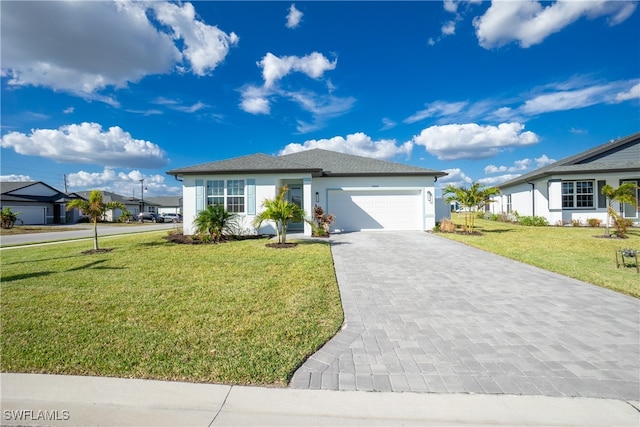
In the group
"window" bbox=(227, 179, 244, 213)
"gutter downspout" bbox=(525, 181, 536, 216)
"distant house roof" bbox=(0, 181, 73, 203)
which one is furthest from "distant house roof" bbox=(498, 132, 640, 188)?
"distant house roof" bbox=(0, 181, 73, 203)

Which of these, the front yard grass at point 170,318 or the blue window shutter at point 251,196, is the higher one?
the blue window shutter at point 251,196

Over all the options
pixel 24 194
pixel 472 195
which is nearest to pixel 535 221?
pixel 472 195

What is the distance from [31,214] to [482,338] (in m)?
43.9

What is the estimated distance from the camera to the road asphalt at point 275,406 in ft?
7.54

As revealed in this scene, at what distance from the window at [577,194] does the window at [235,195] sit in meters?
20.6

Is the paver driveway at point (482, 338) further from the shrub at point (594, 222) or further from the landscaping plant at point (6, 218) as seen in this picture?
the landscaping plant at point (6, 218)

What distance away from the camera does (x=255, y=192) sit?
13781 mm

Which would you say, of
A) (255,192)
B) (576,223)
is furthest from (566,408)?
(576,223)

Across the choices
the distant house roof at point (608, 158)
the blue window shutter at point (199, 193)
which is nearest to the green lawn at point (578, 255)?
the distant house roof at point (608, 158)

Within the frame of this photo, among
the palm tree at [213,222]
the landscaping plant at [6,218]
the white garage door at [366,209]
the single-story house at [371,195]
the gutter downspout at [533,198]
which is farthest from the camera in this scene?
the landscaping plant at [6,218]

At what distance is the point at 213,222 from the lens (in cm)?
1198

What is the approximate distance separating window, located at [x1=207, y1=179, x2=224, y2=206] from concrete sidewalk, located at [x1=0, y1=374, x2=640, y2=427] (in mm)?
11617

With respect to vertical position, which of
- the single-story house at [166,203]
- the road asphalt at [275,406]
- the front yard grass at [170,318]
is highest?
the single-story house at [166,203]

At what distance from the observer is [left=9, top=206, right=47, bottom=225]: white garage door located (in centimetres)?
2941
